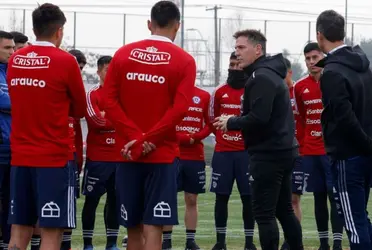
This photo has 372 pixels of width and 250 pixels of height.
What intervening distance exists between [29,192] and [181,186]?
4923 millimetres

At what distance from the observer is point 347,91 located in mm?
8328

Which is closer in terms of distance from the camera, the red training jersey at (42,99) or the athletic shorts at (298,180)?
the red training jersey at (42,99)

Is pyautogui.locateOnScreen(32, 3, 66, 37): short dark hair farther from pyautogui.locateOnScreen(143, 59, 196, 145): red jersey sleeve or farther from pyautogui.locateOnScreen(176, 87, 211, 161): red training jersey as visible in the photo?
pyautogui.locateOnScreen(176, 87, 211, 161): red training jersey

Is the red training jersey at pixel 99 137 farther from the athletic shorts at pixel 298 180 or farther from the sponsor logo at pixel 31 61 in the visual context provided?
the sponsor logo at pixel 31 61

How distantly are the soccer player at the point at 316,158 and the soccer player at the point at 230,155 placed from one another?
0.82 m

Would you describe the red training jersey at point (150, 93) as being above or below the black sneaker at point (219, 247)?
above

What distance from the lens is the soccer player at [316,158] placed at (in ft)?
40.1

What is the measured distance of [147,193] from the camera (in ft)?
27.9

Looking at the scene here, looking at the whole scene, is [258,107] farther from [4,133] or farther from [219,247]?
[219,247]

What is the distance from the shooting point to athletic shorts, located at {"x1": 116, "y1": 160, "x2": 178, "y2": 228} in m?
8.42

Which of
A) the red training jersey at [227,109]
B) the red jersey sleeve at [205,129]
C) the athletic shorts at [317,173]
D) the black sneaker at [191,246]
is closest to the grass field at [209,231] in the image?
the black sneaker at [191,246]

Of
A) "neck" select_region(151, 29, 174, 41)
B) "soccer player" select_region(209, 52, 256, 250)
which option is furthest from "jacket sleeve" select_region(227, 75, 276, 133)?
"soccer player" select_region(209, 52, 256, 250)

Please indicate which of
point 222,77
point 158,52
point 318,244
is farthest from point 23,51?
point 222,77

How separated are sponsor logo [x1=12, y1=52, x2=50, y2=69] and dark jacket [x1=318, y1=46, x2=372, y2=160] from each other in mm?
2487
